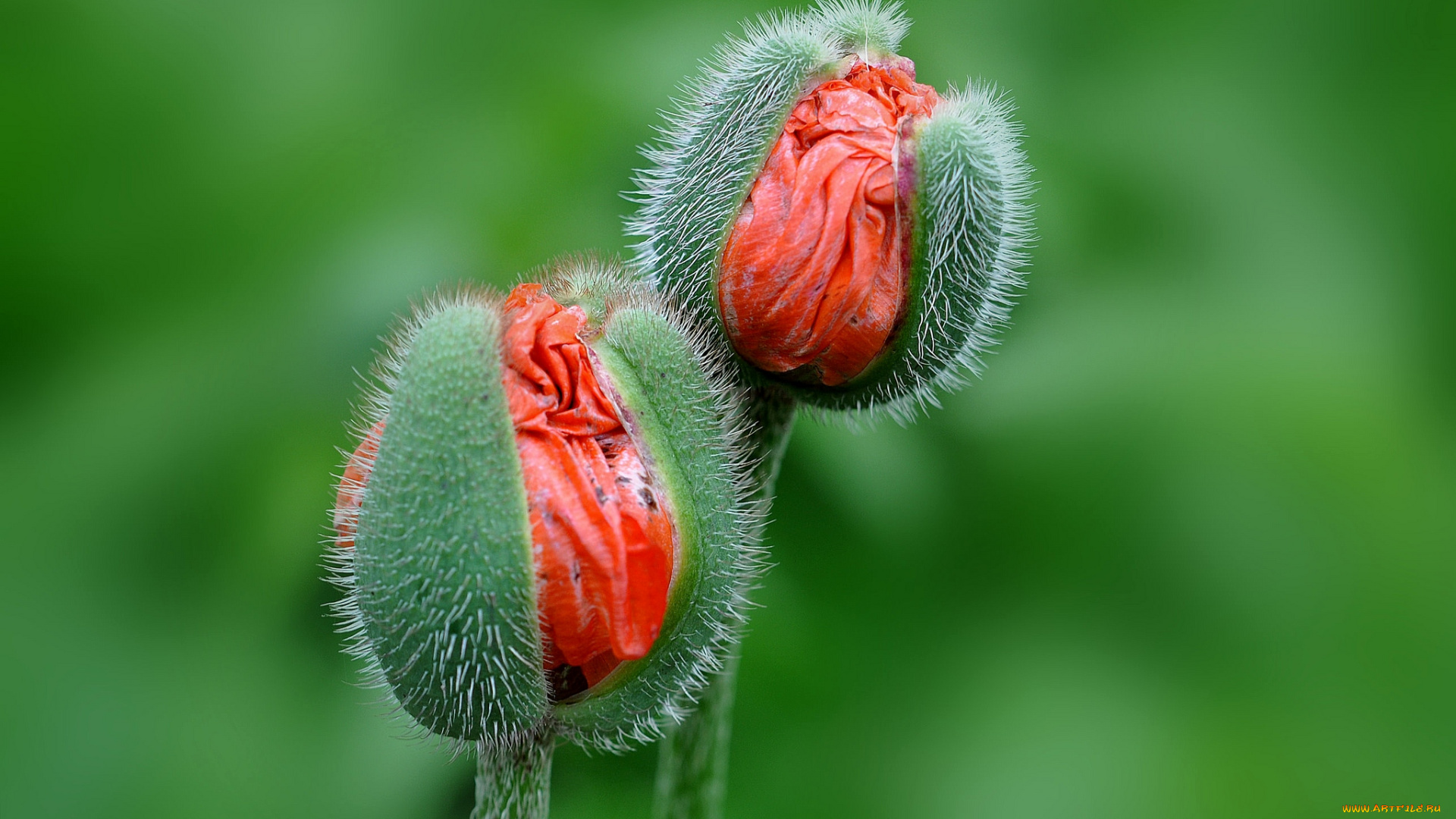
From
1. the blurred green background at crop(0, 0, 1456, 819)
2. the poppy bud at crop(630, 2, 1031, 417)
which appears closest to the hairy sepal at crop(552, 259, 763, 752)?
the poppy bud at crop(630, 2, 1031, 417)

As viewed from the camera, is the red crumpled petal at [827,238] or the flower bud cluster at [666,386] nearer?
the flower bud cluster at [666,386]

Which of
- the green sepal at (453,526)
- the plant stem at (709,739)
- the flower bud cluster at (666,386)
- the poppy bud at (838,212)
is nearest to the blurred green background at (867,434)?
the plant stem at (709,739)

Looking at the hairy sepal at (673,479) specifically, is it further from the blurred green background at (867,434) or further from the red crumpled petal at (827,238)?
the blurred green background at (867,434)

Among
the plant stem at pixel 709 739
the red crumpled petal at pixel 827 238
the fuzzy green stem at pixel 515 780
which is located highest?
the red crumpled petal at pixel 827 238

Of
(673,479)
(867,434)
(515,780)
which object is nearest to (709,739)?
(515,780)

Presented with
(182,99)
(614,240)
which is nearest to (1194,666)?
(614,240)

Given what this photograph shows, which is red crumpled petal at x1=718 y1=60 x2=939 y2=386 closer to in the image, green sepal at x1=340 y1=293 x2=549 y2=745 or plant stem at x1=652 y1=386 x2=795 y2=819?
plant stem at x1=652 y1=386 x2=795 y2=819
